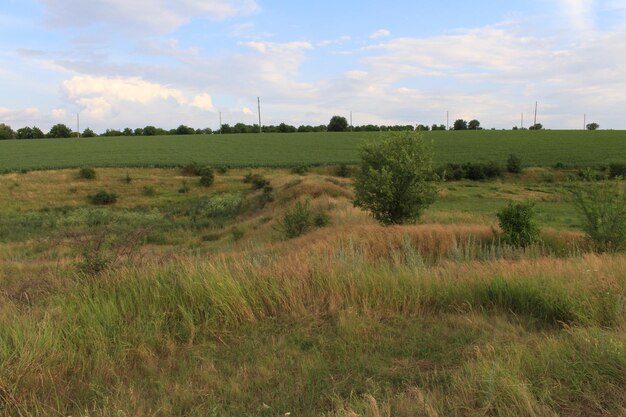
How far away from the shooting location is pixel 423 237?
43.1 feet

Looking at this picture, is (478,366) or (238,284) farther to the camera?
(238,284)

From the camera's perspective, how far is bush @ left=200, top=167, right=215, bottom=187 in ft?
166

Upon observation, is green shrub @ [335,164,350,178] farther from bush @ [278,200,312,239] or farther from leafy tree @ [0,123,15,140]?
leafy tree @ [0,123,15,140]

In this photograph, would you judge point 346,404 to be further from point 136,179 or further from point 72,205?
point 136,179

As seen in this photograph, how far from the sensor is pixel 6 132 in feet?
372

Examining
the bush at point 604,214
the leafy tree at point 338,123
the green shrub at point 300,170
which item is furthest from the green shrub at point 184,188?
the leafy tree at point 338,123

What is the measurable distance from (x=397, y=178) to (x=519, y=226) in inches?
188

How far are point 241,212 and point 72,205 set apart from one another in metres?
19.4

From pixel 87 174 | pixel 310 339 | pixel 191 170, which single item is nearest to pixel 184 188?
pixel 191 170

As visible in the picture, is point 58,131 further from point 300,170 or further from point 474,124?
point 474,124

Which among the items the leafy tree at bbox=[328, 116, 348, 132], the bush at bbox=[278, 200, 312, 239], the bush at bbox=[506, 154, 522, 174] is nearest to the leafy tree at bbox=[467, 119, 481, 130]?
the leafy tree at bbox=[328, 116, 348, 132]

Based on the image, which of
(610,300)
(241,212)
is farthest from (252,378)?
(241,212)

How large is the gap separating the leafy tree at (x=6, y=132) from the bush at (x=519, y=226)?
131 meters

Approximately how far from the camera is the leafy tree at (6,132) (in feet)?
369
